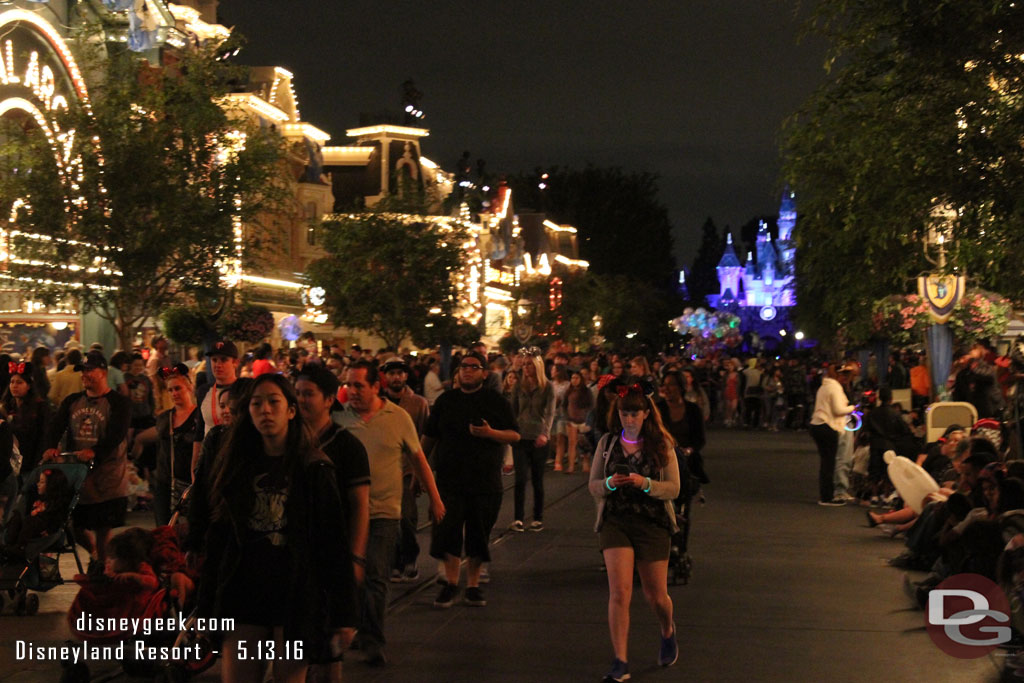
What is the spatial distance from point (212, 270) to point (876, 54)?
12778 mm

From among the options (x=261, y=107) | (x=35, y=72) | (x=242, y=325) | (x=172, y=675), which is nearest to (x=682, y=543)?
(x=172, y=675)

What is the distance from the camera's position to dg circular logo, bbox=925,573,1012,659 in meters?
8.16

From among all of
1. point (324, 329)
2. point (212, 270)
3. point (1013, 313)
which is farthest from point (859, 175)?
point (324, 329)

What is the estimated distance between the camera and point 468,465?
386 inches

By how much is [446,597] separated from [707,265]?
179 meters

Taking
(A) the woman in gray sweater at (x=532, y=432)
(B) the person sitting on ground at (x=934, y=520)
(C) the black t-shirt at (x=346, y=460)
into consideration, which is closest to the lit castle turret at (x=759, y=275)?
(A) the woman in gray sweater at (x=532, y=432)

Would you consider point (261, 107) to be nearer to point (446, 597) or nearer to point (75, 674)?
point (446, 597)

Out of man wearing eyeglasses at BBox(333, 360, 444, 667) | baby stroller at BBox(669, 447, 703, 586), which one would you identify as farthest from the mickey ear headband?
baby stroller at BBox(669, 447, 703, 586)

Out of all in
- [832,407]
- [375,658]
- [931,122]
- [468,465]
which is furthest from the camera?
[832,407]

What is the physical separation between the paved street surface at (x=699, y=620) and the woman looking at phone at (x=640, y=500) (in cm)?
55

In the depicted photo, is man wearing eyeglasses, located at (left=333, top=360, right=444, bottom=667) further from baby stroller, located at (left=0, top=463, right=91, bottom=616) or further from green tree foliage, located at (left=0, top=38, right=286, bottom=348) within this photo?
green tree foliage, located at (left=0, top=38, right=286, bottom=348)

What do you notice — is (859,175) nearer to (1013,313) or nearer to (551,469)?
(551,469)

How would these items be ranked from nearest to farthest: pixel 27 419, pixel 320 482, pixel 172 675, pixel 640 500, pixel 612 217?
pixel 320 482 < pixel 172 675 < pixel 640 500 < pixel 27 419 < pixel 612 217

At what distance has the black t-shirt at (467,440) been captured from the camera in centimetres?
981
